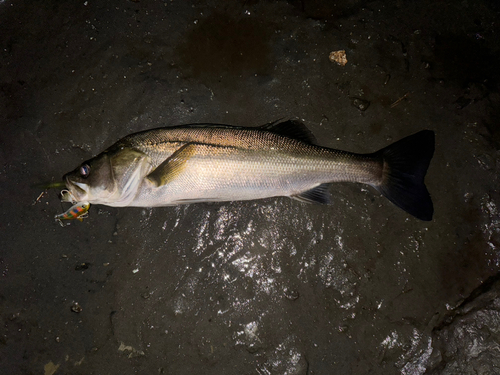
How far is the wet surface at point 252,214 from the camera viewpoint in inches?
127

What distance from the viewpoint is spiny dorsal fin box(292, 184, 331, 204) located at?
10.4 feet

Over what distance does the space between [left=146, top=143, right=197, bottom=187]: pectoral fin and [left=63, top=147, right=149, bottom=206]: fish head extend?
0.51 feet

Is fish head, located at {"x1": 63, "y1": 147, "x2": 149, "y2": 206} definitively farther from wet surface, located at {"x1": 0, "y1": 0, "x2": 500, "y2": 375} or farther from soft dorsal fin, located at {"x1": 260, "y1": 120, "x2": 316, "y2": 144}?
soft dorsal fin, located at {"x1": 260, "y1": 120, "x2": 316, "y2": 144}

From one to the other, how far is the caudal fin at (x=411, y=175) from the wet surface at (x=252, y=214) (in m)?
0.33

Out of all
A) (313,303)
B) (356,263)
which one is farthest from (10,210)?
(356,263)

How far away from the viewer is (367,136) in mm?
3535

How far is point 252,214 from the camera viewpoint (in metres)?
3.42

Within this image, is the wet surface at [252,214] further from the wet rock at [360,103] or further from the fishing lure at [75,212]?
the fishing lure at [75,212]

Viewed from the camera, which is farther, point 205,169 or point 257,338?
point 257,338

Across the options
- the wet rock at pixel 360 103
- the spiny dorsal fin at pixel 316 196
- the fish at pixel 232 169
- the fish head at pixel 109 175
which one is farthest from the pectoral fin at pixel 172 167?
the wet rock at pixel 360 103

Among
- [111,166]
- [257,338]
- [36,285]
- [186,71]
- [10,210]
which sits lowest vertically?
[257,338]

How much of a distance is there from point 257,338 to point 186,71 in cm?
315

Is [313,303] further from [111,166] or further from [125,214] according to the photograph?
[111,166]

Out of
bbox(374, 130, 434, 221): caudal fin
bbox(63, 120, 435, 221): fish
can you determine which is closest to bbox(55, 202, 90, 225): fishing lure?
bbox(63, 120, 435, 221): fish
